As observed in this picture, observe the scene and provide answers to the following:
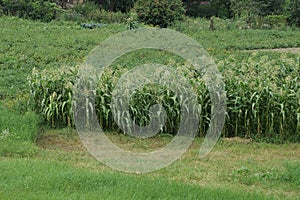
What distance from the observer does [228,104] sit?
293 inches

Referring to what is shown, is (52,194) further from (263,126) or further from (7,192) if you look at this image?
(263,126)

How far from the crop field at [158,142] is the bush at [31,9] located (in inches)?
447

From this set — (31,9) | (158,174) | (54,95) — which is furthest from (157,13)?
(158,174)

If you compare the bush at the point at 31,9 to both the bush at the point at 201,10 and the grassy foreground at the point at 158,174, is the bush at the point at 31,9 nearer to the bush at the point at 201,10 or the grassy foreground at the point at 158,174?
the bush at the point at 201,10

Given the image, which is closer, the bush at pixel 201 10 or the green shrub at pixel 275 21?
the green shrub at pixel 275 21

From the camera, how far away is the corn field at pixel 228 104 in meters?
7.26

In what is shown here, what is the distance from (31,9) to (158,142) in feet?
55.3

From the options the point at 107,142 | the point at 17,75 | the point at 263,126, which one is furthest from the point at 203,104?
the point at 17,75

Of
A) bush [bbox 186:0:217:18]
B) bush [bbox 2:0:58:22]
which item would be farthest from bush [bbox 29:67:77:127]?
bush [bbox 186:0:217:18]

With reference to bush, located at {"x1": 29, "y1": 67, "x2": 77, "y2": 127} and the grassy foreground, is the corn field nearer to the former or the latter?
bush, located at {"x1": 29, "y1": 67, "x2": 77, "y2": 127}

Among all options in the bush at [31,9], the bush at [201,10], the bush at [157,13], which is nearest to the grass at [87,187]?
the bush at [157,13]

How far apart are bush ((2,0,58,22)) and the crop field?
1135cm

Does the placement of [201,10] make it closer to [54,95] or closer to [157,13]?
[157,13]

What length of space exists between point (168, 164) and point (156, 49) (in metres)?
8.22
